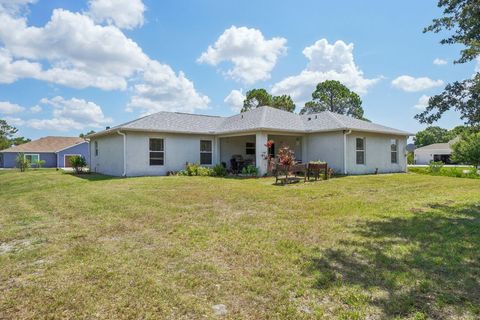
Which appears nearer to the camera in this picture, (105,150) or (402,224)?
(402,224)

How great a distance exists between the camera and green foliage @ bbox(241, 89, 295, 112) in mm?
38875

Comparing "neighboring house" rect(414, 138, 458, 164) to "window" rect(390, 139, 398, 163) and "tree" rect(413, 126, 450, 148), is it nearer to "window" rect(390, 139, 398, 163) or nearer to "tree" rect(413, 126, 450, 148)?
"tree" rect(413, 126, 450, 148)

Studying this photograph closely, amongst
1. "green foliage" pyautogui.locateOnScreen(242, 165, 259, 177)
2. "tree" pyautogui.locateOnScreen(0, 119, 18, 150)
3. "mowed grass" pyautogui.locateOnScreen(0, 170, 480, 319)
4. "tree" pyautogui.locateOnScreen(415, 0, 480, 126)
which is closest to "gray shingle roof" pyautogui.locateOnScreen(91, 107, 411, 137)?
"green foliage" pyautogui.locateOnScreen(242, 165, 259, 177)

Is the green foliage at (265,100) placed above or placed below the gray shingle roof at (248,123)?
above

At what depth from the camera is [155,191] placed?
1098 cm

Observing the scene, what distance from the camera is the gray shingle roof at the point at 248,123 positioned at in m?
17.3

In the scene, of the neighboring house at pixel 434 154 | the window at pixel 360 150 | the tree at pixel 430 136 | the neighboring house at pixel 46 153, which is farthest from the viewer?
the tree at pixel 430 136

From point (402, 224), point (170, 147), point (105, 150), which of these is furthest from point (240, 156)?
point (402, 224)

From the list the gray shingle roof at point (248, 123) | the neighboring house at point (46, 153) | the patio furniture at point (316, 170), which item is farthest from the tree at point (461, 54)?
the neighboring house at point (46, 153)

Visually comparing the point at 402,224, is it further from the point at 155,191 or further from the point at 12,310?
the point at 155,191

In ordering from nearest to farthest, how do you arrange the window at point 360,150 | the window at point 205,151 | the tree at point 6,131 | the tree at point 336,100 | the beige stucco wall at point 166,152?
1. the beige stucco wall at point 166,152
2. the window at point 360,150
3. the window at point 205,151
4. the tree at point 336,100
5. the tree at point 6,131

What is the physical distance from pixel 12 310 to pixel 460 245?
19.1ft

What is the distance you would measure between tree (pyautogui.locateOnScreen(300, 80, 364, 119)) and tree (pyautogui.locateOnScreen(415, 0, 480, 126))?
3467 centimetres

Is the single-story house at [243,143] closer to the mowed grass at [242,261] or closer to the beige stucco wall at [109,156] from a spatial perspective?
the beige stucco wall at [109,156]
